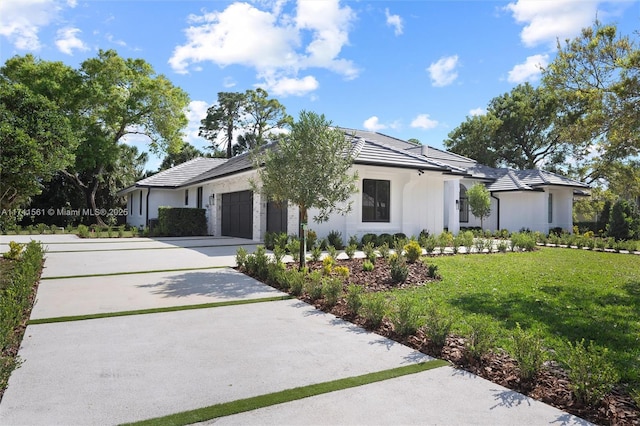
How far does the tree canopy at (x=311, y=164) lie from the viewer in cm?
943

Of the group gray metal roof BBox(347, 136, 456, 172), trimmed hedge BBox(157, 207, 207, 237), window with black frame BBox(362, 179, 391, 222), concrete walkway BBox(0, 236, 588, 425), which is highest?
gray metal roof BBox(347, 136, 456, 172)

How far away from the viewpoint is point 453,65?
13.4 meters

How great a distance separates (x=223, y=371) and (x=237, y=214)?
713 inches

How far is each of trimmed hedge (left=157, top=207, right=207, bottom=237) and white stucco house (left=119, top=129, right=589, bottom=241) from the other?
78cm

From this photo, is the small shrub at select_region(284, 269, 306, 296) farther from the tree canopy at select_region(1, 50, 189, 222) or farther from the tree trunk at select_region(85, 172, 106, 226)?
the tree trunk at select_region(85, 172, 106, 226)

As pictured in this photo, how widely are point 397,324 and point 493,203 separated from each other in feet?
79.7

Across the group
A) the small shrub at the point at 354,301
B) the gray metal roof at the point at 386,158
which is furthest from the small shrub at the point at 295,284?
the gray metal roof at the point at 386,158

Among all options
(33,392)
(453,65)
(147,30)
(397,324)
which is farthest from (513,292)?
(147,30)

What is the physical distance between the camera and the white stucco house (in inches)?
644

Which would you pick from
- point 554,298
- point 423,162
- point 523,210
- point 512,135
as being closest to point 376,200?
point 423,162

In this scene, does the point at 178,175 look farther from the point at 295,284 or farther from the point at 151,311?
the point at 151,311

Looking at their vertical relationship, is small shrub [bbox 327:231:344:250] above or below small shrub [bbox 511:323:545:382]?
above

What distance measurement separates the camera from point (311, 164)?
9461 millimetres

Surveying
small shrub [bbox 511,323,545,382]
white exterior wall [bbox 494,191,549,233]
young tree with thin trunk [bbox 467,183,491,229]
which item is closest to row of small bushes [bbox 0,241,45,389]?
small shrub [bbox 511,323,545,382]
